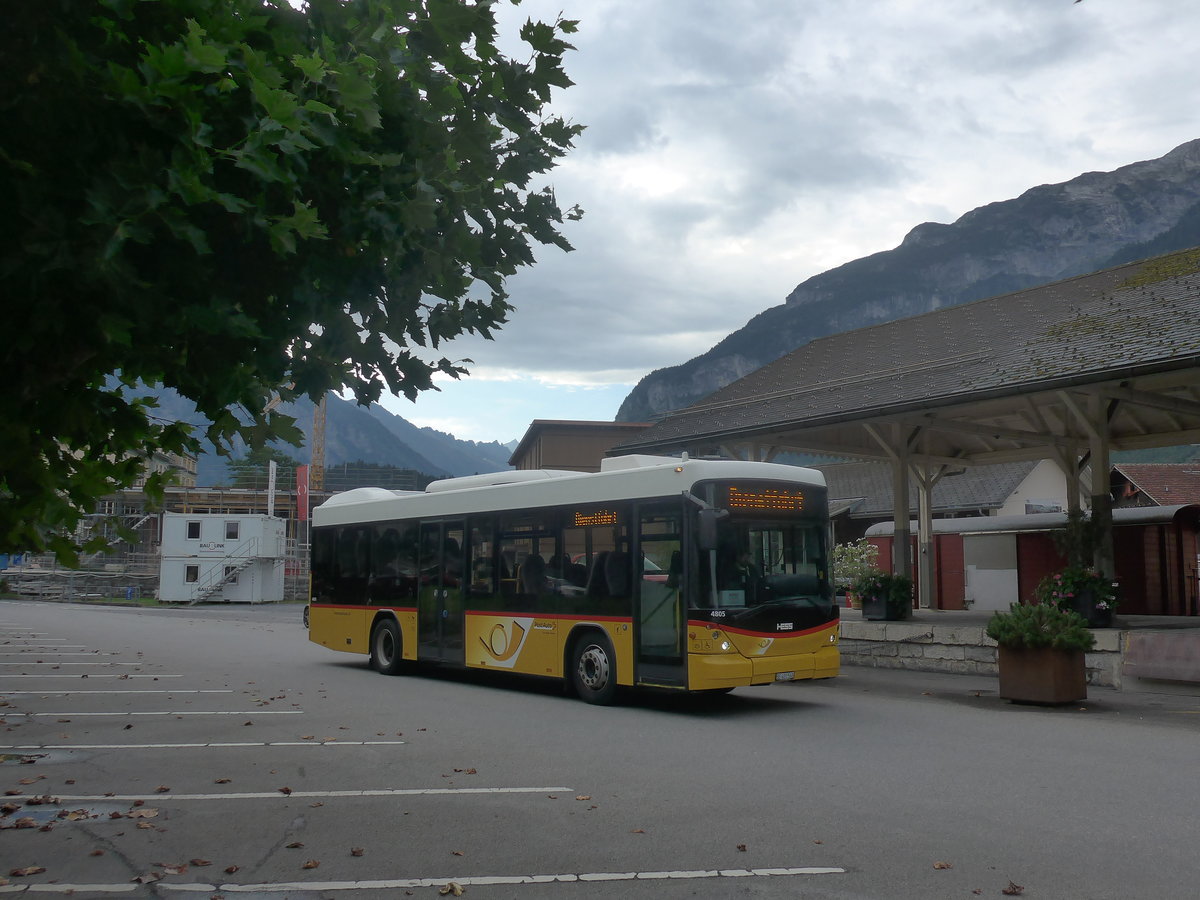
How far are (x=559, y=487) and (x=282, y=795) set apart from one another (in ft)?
23.6

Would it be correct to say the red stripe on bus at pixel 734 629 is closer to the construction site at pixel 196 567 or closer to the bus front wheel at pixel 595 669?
the bus front wheel at pixel 595 669

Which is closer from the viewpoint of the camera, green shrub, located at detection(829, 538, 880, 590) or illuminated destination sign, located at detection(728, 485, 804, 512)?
illuminated destination sign, located at detection(728, 485, 804, 512)

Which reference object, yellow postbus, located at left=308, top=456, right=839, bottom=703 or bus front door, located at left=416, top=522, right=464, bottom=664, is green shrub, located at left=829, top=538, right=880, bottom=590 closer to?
bus front door, located at left=416, top=522, right=464, bottom=664

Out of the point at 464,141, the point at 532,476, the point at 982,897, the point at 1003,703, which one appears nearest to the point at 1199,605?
the point at 1003,703

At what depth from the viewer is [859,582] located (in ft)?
64.7

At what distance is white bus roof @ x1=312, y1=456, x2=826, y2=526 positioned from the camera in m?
13.0

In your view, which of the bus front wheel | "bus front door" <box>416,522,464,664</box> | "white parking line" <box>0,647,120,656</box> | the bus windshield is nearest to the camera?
the bus windshield

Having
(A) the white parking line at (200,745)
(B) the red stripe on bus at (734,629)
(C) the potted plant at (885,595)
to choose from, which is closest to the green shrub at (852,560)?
(C) the potted plant at (885,595)

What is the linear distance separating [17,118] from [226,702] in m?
11.0

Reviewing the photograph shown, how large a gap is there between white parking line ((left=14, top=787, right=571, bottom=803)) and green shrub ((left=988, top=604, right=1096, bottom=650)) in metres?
7.22

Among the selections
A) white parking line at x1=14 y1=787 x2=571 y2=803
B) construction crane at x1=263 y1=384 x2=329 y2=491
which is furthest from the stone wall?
construction crane at x1=263 y1=384 x2=329 y2=491

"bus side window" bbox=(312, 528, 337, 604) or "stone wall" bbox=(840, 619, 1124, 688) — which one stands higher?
"bus side window" bbox=(312, 528, 337, 604)

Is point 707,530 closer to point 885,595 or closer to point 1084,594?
point 1084,594

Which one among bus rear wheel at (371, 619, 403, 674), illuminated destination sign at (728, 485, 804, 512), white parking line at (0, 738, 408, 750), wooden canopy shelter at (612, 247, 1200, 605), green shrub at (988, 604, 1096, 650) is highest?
wooden canopy shelter at (612, 247, 1200, 605)
